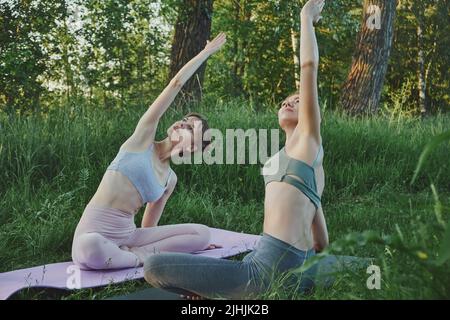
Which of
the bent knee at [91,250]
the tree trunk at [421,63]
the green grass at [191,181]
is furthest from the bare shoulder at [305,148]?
the tree trunk at [421,63]

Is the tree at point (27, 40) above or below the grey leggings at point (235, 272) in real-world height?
above

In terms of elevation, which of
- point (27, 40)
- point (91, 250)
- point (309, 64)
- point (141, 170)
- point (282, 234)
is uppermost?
point (27, 40)

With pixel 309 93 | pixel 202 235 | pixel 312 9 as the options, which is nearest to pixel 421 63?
pixel 202 235

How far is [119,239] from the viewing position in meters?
3.67

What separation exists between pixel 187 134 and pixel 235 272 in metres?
1.23

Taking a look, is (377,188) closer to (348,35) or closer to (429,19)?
(348,35)

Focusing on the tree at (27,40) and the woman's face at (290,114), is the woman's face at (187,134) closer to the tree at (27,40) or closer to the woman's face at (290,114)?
the woman's face at (290,114)

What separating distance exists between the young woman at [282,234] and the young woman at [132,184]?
88cm

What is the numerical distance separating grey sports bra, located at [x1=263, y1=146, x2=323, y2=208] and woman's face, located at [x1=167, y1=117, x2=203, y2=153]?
3.30 feet

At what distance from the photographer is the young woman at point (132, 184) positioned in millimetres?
3508

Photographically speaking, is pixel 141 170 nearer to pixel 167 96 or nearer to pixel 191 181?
pixel 167 96

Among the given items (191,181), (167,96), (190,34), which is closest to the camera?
(167,96)

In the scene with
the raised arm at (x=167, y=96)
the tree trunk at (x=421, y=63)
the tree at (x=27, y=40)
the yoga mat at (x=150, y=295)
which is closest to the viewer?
the yoga mat at (x=150, y=295)
